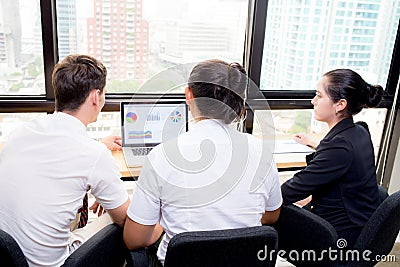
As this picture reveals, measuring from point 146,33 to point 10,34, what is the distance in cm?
75

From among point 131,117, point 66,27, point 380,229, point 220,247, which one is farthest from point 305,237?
point 66,27

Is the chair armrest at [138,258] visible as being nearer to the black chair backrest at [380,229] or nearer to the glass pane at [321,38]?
the black chair backrest at [380,229]

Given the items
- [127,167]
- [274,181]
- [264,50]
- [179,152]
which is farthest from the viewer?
[264,50]

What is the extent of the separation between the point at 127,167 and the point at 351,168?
1.03m

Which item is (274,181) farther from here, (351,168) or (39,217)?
(39,217)

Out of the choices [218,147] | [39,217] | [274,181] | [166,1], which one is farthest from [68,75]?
[166,1]

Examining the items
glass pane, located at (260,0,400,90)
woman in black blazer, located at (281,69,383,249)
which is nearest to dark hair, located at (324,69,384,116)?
woman in black blazer, located at (281,69,383,249)

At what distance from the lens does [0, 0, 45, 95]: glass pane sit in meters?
1.97

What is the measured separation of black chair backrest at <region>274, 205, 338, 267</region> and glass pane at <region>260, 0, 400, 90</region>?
113 cm

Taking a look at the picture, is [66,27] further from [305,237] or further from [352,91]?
[305,237]

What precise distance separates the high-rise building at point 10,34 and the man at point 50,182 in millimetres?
962

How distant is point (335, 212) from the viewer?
1.51 metres

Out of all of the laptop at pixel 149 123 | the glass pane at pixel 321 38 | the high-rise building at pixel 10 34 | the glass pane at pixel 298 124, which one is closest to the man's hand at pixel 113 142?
the laptop at pixel 149 123

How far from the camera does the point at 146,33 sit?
7.06ft
